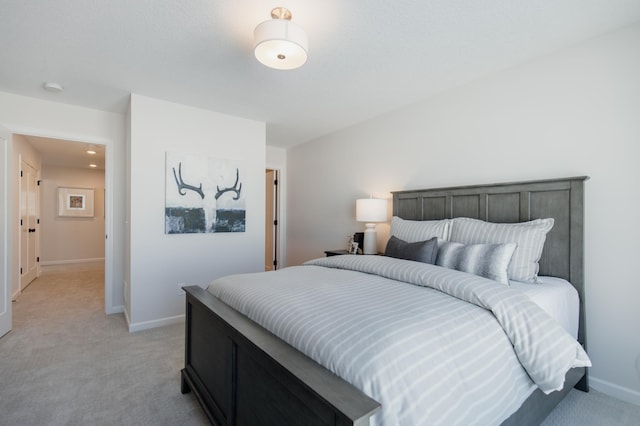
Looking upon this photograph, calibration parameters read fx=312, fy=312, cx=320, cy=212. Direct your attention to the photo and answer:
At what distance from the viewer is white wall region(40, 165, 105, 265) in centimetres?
661

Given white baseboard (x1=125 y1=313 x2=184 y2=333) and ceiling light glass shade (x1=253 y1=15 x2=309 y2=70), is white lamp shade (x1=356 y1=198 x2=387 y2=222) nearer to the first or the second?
ceiling light glass shade (x1=253 y1=15 x2=309 y2=70)

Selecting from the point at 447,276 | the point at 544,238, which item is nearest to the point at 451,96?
the point at 544,238

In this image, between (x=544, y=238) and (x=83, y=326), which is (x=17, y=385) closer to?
(x=83, y=326)

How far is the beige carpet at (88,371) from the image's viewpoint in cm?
184

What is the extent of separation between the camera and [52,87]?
293cm

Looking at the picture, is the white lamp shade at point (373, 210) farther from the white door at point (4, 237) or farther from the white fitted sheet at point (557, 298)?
the white door at point (4, 237)

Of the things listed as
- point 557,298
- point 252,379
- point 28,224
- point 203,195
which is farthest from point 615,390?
point 28,224

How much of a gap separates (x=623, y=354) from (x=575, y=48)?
2132 mm

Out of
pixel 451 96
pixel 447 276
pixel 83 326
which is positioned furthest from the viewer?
pixel 83 326

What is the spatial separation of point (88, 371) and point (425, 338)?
8.27 ft

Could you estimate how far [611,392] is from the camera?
207 cm

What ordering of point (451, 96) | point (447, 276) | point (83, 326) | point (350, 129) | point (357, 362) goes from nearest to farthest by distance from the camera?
point (357, 362) → point (447, 276) → point (451, 96) → point (83, 326) → point (350, 129)

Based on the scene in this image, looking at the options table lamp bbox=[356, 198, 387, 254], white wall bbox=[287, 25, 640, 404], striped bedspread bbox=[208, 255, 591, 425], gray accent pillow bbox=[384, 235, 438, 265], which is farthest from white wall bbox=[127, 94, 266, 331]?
gray accent pillow bbox=[384, 235, 438, 265]

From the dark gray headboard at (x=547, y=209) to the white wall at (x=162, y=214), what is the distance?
2.42 meters
